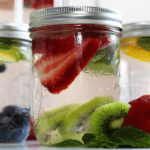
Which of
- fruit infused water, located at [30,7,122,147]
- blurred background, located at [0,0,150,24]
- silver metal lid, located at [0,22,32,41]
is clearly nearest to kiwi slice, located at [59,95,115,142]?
fruit infused water, located at [30,7,122,147]

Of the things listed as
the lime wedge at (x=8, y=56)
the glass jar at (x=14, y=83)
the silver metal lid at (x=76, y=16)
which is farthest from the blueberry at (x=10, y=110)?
the silver metal lid at (x=76, y=16)

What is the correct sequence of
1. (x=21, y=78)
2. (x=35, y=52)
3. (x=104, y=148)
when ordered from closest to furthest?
(x=104, y=148) < (x=35, y=52) < (x=21, y=78)

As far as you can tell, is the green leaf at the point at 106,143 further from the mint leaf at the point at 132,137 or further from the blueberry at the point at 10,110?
the blueberry at the point at 10,110

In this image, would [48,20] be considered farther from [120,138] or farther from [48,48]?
[120,138]

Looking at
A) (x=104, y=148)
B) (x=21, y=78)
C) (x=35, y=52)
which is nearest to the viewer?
(x=104, y=148)

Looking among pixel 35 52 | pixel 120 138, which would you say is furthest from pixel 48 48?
pixel 120 138

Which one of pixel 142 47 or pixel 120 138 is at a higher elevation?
pixel 142 47

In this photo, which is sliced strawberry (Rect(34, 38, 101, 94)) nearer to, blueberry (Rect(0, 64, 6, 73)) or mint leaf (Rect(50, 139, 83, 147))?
mint leaf (Rect(50, 139, 83, 147))
